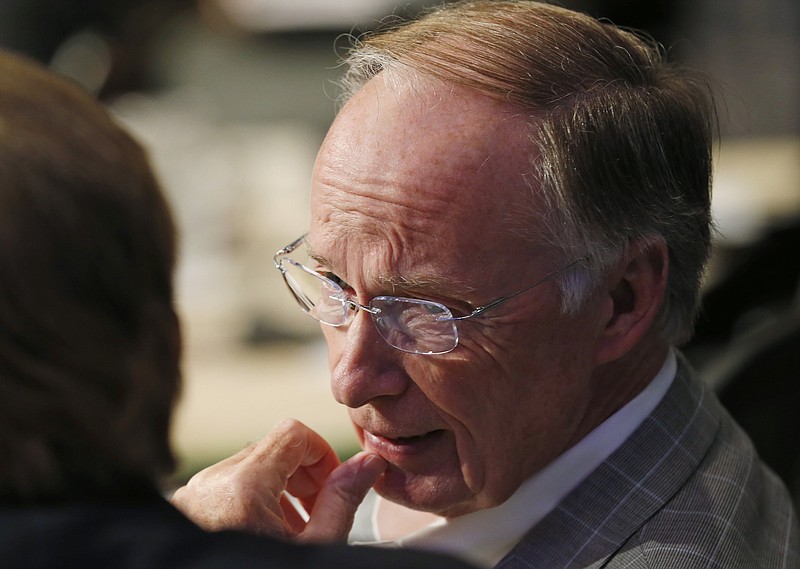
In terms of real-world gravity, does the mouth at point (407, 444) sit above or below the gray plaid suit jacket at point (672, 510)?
above

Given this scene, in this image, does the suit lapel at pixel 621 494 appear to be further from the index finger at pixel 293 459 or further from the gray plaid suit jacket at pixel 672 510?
the index finger at pixel 293 459

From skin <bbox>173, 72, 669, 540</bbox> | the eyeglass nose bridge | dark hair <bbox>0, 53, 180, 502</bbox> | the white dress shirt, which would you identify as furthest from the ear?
dark hair <bbox>0, 53, 180, 502</bbox>

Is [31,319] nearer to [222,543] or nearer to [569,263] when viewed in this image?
[222,543]

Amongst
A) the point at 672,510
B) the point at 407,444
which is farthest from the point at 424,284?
the point at 672,510

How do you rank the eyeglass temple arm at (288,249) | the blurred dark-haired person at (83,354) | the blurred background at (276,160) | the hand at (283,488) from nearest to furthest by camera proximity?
the blurred dark-haired person at (83,354) → the hand at (283,488) → the eyeglass temple arm at (288,249) → the blurred background at (276,160)

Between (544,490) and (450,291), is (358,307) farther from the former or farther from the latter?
(544,490)

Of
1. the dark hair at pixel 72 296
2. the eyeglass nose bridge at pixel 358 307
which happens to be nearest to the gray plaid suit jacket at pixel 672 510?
the eyeglass nose bridge at pixel 358 307

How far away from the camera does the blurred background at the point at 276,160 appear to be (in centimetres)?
304

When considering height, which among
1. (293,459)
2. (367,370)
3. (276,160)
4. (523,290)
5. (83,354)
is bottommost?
(276,160)

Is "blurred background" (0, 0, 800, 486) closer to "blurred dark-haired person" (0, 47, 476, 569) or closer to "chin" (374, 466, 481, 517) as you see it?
"blurred dark-haired person" (0, 47, 476, 569)

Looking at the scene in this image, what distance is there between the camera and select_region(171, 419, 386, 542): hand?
1562mm

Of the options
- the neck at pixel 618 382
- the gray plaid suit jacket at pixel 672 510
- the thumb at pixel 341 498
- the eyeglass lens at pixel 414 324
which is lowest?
the gray plaid suit jacket at pixel 672 510

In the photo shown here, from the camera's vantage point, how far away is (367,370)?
168cm

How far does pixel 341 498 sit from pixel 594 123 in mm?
729
